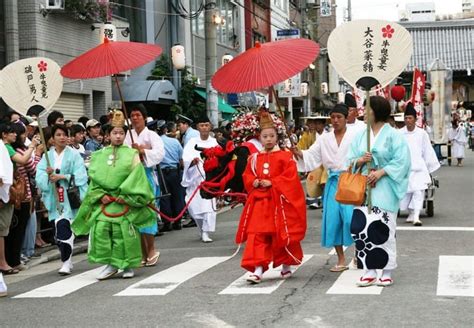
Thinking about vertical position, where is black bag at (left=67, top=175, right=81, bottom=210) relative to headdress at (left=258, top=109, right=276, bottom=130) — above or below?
below

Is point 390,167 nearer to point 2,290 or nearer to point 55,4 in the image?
point 2,290

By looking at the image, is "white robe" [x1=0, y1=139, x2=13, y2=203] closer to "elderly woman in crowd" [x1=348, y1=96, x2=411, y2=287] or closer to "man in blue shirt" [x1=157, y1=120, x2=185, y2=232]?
"elderly woman in crowd" [x1=348, y1=96, x2=411, y2=287]

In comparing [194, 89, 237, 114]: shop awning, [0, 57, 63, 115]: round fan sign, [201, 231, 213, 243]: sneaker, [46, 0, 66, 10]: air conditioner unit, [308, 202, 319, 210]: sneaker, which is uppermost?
[46, 0, 66, 10]: air conditioner unit

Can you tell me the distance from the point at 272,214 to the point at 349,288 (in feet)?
3.69

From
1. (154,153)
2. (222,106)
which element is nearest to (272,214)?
(154,153)

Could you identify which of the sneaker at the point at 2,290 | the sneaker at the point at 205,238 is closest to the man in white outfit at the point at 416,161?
the sneaker at the point at 205,238

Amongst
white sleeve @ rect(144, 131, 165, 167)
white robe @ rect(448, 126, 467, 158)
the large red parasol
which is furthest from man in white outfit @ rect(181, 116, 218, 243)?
white robe @ rect(448, 126, 467, 158)

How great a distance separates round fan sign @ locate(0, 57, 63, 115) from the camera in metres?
10.1

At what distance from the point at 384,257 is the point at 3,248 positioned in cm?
467

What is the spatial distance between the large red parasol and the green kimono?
77 cm

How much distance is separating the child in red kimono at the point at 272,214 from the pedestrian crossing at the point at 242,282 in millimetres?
220

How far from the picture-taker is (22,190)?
396 inches

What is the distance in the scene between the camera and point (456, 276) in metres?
8.15

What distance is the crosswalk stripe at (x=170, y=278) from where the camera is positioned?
26.3 ft
